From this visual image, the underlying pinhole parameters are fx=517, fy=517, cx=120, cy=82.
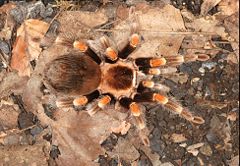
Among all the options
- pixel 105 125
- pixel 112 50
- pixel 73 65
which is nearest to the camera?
pixel 73 65

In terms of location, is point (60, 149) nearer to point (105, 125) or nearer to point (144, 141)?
point (105, 125)

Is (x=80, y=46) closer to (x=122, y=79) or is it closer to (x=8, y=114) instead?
(x=122, y=79)

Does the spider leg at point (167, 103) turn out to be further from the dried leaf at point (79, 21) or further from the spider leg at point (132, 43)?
the dried leaf at point (79, 21)

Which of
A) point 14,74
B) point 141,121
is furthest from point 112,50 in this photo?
point 14,74

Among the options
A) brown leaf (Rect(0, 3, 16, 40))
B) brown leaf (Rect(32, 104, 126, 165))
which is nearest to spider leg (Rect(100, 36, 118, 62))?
brown leaf (Rect(32, 104, 126, 165))

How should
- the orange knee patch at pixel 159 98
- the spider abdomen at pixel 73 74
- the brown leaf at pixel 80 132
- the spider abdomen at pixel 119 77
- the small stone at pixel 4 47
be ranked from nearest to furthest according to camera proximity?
the spider abdomen at pixel 73 74
the spider abdomen at pixel 119 77
the orange knee patch at pixel 159 98
the brown leaf at pixel 80 132
the small stone at pixel 4 47

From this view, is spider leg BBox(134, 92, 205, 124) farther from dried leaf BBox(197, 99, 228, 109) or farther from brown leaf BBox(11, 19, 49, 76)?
brown leaf BBox(11, 19, 49, 76)

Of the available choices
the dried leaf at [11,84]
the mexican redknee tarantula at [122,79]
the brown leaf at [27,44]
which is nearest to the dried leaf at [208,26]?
the mexican redknee tarantula at [122,79]
